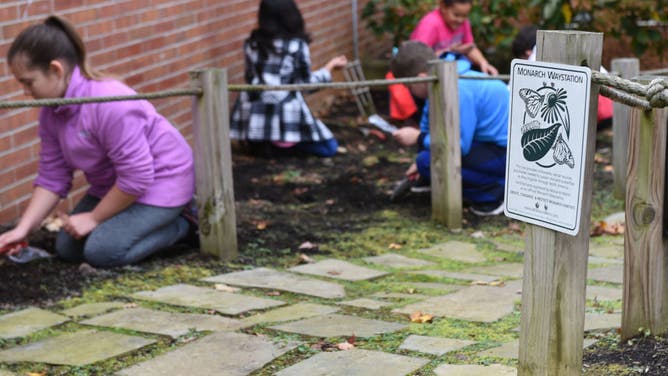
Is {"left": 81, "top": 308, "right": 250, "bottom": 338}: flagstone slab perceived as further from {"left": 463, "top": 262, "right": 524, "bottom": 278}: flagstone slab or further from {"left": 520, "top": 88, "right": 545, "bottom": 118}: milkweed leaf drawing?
{"left": 520, "top": 88, "right": 545, "bottom": 118}: milkweed leaf drawing

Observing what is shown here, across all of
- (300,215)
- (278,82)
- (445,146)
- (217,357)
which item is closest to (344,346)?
(217,357)

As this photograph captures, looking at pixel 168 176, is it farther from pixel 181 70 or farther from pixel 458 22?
pixel 458 22

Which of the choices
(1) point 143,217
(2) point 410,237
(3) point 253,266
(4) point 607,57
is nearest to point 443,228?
(2) point 410,237

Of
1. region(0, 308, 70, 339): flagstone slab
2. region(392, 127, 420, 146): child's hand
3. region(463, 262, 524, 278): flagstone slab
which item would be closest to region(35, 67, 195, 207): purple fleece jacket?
region(0, 308, 70, 339): flagstone slab

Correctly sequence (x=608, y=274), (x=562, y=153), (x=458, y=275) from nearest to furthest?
(x=562, y=153) < (x=608, y=274) < (x=458, y=275)

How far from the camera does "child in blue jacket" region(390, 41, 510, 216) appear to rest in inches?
254

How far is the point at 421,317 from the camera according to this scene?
13.6 ft

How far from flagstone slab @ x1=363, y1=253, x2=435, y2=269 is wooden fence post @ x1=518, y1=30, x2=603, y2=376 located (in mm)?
2595

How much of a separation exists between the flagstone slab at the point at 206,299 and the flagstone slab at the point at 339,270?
0.63 meters

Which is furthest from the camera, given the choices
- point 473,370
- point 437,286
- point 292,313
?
point 437,286

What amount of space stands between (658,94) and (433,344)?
4.36 ft

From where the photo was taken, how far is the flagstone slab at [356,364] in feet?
11.2

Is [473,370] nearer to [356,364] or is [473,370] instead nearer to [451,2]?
[356,364]

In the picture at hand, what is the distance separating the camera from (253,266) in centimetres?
538
